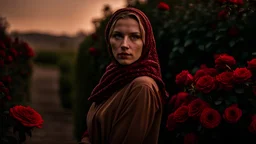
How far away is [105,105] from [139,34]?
0.55 m

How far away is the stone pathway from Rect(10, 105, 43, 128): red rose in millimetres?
3689

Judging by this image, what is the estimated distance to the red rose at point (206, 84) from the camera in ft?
10.8

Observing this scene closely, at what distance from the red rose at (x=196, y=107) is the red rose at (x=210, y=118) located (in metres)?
0.08

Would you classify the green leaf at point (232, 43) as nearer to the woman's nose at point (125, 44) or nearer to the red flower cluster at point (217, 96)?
the red flower cluster at point (217, 96)

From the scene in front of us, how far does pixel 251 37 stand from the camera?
434 centimetres

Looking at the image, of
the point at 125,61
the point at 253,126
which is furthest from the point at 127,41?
the point at 253,126

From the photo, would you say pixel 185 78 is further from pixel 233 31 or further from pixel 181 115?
pixel 233 31

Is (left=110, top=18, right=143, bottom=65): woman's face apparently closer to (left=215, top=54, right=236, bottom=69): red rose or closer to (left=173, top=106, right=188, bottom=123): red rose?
(left=173, top=106, right=188, bottom=123): red rose

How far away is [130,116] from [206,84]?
3.27ft

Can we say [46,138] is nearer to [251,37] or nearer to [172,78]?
[172,78]

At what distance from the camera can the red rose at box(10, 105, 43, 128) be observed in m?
3.16

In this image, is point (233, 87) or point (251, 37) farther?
point (251, 37)

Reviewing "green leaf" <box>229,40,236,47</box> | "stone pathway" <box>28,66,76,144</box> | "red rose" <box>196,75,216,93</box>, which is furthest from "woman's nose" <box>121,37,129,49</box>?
"stone pathway" <box>28,66,76,144</box>

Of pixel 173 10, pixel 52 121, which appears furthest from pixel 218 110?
pixel 52 121
